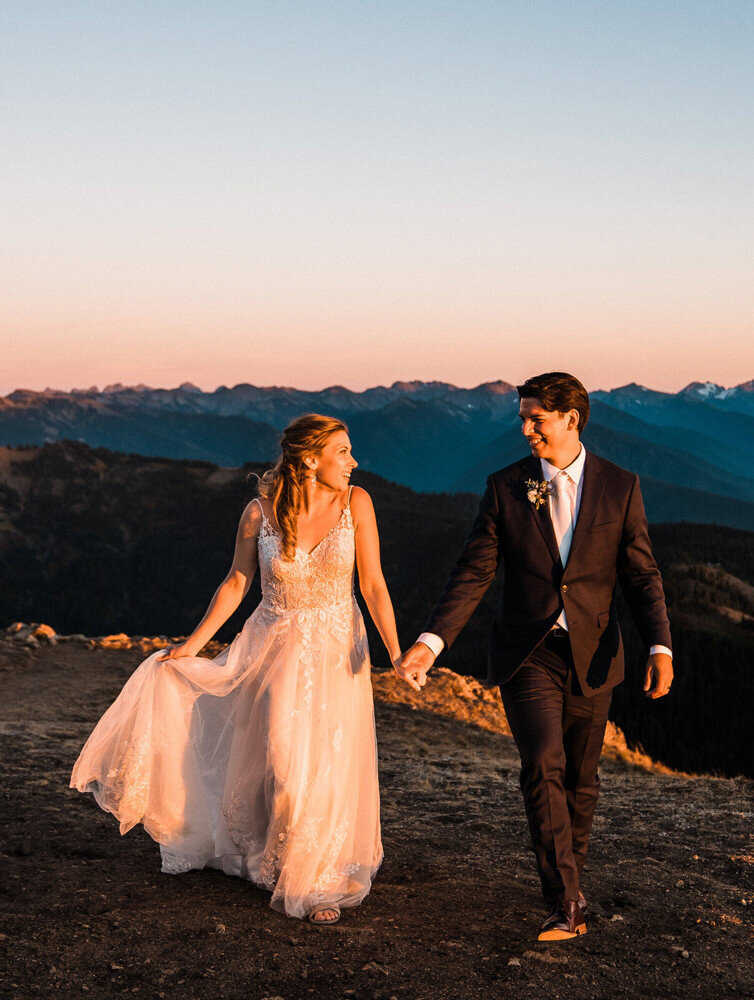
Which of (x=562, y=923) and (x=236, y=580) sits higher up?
(x=236, y=580)

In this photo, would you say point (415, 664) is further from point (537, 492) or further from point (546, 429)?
point (546, 429)

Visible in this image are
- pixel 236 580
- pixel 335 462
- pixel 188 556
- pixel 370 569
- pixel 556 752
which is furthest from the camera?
pixel 188 556

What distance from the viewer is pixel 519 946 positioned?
13.7ft

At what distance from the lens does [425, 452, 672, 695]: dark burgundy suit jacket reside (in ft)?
14.2

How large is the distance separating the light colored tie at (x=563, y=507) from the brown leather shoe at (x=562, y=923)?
154cm

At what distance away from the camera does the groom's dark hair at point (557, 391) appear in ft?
14.3

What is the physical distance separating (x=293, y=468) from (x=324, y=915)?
2.05 meters

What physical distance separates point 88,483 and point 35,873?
123 meters

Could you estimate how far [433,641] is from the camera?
4426 millimetres

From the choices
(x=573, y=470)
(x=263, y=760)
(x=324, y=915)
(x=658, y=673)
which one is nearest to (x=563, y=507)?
(x=573, y=470)

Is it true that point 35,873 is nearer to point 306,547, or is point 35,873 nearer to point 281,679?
point 281,679

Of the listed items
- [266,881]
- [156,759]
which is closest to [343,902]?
[266,881]

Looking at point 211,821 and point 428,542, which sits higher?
point 211,821

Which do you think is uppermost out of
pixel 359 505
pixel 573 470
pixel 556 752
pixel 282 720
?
pixel 573 470
